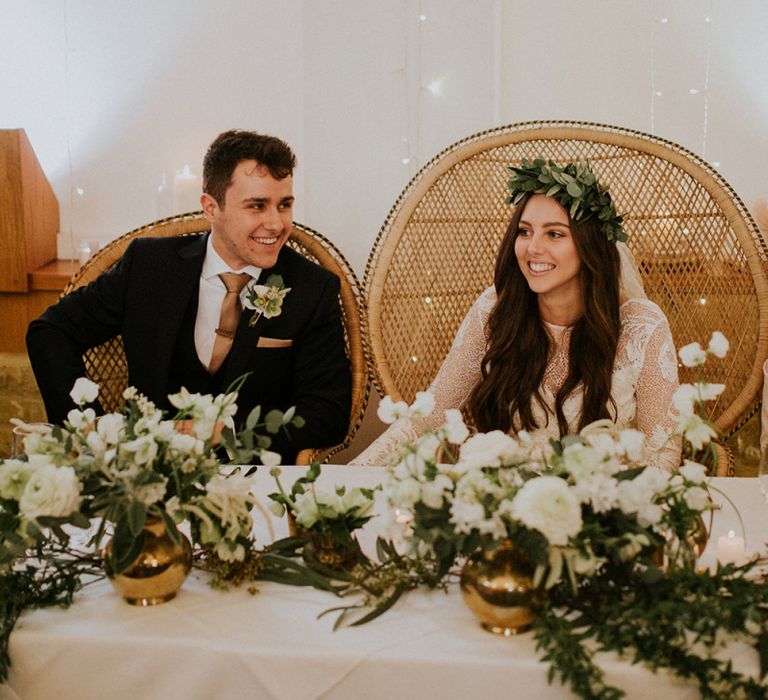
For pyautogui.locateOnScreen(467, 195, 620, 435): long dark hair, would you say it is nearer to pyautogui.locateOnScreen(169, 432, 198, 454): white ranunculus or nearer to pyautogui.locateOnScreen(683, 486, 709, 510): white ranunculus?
pyautogui.locateOnScreen(683, 486, 709, 510): white ranunculus

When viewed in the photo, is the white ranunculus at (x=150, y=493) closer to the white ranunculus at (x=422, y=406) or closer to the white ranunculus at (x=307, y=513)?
the white ranunculus at (x=307, y=513)

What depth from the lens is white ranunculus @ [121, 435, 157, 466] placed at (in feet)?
3.46

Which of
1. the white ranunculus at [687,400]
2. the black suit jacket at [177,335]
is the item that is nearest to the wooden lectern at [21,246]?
the black suit jacket at [177,335]

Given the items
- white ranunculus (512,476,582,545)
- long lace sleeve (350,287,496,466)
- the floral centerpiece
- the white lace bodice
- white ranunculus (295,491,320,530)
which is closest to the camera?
white ranunculus (512,476,582,545)

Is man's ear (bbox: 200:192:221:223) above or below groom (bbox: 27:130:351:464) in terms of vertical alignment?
above

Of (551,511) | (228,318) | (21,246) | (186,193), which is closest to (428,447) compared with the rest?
(551,511)

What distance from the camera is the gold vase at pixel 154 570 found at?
42.3 inches

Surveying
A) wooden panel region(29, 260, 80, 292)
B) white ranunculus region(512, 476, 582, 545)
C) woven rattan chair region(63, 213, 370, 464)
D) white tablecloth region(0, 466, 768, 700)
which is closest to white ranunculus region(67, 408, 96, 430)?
white tablecloth region(0, 466, 768, 700)

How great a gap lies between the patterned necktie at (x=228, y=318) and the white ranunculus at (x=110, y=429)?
1.27 metres

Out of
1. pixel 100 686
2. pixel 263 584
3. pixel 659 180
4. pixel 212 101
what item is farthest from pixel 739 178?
pixel 100 686

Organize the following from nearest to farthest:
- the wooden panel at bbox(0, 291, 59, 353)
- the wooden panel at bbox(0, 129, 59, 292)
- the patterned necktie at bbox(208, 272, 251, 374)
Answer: the patterned necktie at bbox(208, 272, 251, 374)
the wooden panel at bbox(0, 129, 59, 292)
the wooden panel at bbox(0, 291, 59, 353)

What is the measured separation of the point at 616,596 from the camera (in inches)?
40.1

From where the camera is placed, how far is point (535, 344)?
2.18 metres

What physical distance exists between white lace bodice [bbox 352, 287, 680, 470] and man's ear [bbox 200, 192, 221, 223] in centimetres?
79
